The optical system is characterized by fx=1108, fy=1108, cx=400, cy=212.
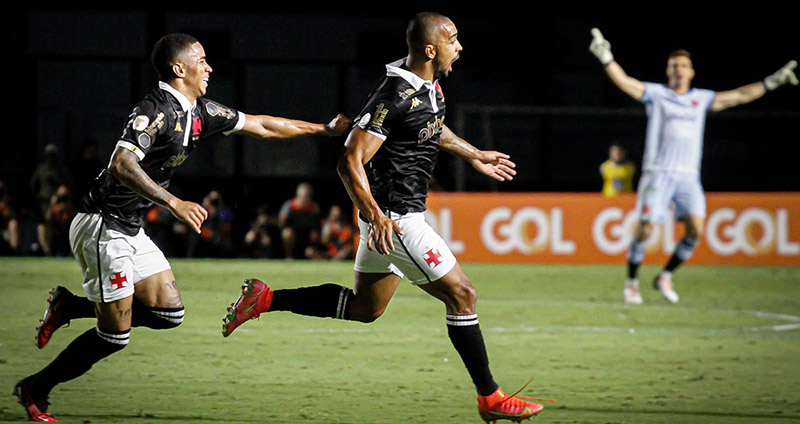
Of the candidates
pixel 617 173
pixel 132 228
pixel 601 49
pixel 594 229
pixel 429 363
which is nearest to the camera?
pixel 132 228

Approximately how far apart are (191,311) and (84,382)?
4.13 meters

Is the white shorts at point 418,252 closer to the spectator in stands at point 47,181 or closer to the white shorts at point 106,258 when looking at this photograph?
the white shorts at point 106,258

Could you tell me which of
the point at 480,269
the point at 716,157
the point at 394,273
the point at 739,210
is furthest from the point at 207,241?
the point at 394,273

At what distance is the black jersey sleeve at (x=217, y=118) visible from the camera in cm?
680

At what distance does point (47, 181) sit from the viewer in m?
19.0

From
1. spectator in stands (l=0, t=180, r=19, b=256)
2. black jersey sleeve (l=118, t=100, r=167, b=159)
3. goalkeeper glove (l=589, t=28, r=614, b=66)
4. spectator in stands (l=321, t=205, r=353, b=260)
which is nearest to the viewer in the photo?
black jersey sleeve (l=118, t=100, r=167, b=159)

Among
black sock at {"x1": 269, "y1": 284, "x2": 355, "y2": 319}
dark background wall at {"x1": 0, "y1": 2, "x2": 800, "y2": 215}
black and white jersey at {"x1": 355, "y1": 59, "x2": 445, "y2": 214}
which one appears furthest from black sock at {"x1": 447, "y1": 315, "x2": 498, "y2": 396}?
dark background wall at {"x1": 0, "y1": 2, "x2": 800, "y2": 215}

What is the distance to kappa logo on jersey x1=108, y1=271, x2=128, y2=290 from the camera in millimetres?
6281

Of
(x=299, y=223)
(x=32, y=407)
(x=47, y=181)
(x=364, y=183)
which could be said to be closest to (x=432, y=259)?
(x=364, y=183)

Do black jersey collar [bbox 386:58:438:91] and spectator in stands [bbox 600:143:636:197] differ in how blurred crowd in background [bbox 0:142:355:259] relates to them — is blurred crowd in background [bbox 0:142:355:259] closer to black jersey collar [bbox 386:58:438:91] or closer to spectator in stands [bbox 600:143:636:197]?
spectator in stands [bbox 600:143:636:197]

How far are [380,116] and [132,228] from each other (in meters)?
1.60

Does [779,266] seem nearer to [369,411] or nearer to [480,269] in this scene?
[480,269]

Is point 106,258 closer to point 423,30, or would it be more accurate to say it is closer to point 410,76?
point 410,76

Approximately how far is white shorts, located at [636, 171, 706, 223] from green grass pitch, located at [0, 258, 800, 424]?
1.09 m
